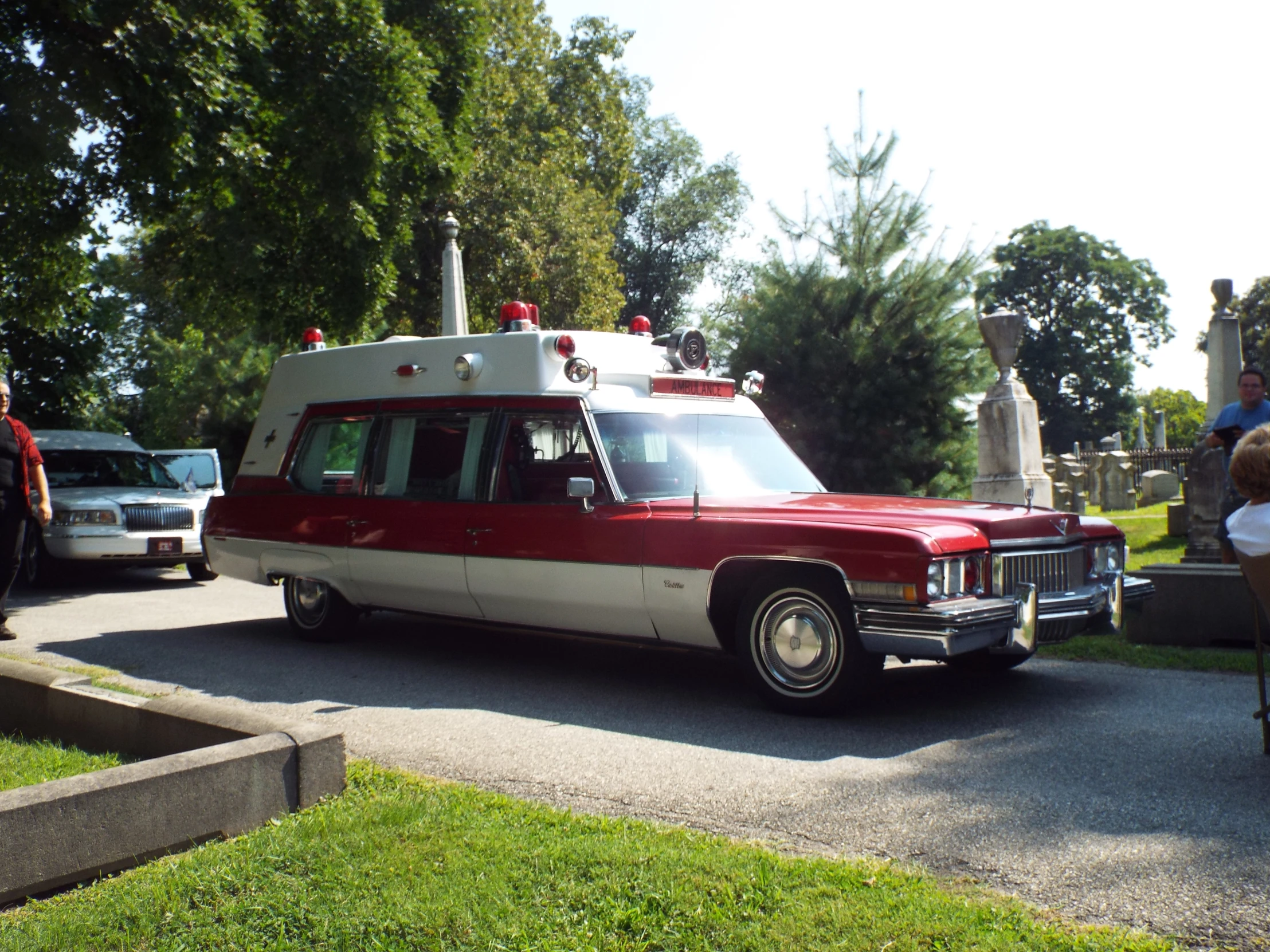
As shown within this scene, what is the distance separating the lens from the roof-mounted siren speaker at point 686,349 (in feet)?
26.1

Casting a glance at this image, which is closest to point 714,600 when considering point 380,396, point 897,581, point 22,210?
point 897,581

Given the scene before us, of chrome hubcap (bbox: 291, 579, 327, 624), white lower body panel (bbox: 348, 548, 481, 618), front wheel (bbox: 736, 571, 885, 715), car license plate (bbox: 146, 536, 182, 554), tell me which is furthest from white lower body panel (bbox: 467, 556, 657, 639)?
car license plate (bbox: 146, 536, 182, 554)

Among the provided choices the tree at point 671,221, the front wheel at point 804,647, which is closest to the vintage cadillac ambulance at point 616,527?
the front wheel at point 804,647

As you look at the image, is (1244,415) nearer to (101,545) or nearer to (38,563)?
(101,545)

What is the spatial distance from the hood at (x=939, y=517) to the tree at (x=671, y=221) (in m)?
46.1

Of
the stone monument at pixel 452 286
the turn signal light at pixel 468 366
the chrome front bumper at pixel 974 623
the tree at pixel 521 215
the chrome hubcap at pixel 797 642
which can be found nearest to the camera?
the chrome front bumper at pixel 974 623

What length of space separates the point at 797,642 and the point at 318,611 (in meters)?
4.21

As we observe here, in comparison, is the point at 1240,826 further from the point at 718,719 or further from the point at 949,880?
the point at 718,719

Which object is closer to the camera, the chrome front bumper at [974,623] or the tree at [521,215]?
the chrome front bumper at [974,623]

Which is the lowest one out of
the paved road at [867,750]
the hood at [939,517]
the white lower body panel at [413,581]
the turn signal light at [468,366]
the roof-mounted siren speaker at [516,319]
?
the paved road at [867,750]

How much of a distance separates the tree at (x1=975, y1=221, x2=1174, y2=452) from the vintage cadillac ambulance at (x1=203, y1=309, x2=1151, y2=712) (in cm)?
7104

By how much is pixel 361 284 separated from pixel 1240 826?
1491 centimetres

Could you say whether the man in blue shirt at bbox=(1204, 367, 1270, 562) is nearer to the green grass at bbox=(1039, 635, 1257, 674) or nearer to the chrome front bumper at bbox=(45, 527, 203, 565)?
the green grass at bbox=(1039, 635, 1257, 674)

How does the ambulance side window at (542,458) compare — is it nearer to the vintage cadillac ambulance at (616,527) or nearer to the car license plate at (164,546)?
the vintage cadillac ambulance at (616,527)
